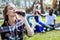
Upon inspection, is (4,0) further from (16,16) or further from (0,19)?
(16,16)

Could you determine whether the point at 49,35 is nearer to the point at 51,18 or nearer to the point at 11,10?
the point at 51,18

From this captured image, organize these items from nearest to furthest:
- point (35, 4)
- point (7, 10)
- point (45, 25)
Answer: point (7, 10)
point (35, 4)
point (45, 25)

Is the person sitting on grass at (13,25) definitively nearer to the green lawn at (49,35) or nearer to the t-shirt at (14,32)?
the t-shirt at (14,32)

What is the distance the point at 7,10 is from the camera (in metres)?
1.69

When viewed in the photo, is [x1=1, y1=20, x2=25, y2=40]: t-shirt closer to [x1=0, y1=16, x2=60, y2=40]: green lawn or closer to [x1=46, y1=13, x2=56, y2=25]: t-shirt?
[x1=0, y1=16, x2=60, y2=40]: green lawn

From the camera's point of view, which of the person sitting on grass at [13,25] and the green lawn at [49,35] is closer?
the person sitting on grass at [13,25]

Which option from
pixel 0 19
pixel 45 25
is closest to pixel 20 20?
pixel 0 19

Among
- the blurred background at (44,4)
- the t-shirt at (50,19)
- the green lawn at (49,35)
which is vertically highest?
the blurred background at (44,4)

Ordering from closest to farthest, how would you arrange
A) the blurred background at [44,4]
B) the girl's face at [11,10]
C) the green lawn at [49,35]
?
the girl's face at [11,10] < the blurred background at [44,4] < the green lawn at [49,35]

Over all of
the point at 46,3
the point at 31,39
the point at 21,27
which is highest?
the point at 46,3

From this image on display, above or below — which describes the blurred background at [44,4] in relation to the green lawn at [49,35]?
above

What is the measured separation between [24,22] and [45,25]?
2.41 feet

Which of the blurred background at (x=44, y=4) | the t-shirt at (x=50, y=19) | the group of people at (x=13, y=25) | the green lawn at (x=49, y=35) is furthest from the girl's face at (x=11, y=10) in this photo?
the t-shirt at (x=50, y=19)

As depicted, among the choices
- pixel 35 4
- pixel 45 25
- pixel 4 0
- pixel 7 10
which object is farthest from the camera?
pixel 45 25
